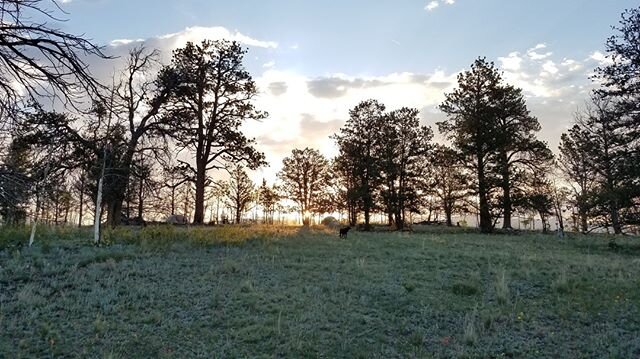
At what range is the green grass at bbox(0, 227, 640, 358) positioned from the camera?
25.3 feet

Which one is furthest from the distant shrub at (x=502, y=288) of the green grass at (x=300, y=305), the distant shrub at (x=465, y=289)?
the distant shrub at (x=465, y=289)

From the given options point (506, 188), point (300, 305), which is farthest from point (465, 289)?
point (506, 188)

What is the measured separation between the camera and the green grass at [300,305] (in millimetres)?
7715

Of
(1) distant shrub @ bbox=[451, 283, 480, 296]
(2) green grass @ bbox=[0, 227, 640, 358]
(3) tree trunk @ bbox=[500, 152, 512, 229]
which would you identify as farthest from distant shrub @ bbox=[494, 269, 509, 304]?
(3) tree trunk @ bbox=[500, 152, 512, 229]

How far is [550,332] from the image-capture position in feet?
28.0

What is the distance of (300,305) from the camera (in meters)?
9.82

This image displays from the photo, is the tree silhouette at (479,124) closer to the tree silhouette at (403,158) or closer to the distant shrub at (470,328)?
the tree silhouette at (403,158)

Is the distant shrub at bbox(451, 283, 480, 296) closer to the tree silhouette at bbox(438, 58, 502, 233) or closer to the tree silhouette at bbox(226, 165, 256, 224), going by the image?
the tree silhouette at bbox(438, 58, 502, 233)

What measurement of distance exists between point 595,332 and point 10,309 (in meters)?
11.5

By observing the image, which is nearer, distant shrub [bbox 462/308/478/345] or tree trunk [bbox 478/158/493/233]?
distant shrub [bbox 462/308/478/345]

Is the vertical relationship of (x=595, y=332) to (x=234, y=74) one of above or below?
below

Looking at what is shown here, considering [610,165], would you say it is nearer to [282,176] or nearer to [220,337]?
[220,337]

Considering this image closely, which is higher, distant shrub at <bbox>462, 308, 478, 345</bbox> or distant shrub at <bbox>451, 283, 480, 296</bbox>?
distant shrub at <bbox>451, 283, 480, 296</bbox>

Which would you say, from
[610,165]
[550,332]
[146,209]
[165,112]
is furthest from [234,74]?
[146,209]
